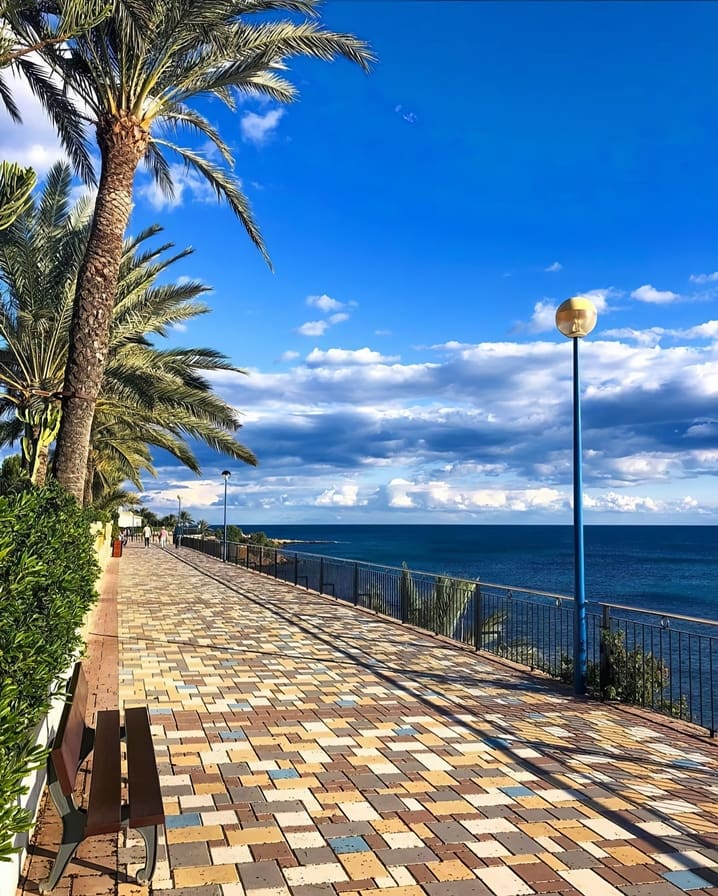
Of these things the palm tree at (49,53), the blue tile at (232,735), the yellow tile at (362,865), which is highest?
the palm tree at (49,53)

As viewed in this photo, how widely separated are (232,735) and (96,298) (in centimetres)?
577

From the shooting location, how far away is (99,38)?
32.1ft

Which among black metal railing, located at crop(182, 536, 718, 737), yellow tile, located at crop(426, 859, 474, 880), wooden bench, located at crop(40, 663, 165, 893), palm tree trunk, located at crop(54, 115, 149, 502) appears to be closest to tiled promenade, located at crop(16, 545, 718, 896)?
yellow tile, located at crop(426, 859, 474, 880)

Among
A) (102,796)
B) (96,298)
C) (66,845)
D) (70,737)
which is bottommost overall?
(66,845)

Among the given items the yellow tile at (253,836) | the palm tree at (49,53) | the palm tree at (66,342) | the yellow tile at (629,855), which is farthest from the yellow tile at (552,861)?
the palm tree at (66,342)

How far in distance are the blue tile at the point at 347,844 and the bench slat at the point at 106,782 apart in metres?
1.22

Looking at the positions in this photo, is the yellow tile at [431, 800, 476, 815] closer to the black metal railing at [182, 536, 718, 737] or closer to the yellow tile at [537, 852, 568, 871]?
the yellow tile at [537, 852, 568, 871]

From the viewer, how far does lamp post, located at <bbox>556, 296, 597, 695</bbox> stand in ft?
27.5

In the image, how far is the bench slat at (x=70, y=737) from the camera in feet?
A: 12.0

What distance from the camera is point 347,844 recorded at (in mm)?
4246

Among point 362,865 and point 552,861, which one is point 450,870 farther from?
point 552,861

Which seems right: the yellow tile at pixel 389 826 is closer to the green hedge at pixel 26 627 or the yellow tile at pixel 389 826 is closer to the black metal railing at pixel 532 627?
the green hedge at pixel 26 627

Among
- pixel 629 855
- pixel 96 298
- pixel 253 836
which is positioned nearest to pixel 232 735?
pixel 253 836

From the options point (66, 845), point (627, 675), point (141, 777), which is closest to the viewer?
point (66, 845)
